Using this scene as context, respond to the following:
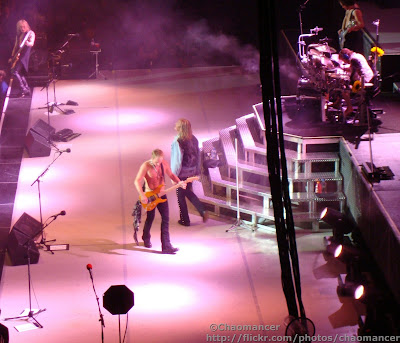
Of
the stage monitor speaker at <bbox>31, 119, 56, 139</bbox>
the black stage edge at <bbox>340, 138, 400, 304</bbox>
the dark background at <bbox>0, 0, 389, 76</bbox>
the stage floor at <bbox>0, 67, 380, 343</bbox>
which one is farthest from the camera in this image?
the dark background at <bbox>0, 0, 389, 76</bbox>

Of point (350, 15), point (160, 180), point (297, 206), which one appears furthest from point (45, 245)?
point (350, 15)

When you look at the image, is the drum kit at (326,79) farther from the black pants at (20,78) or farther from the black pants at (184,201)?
the black pants at (20,78)

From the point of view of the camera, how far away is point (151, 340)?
28.2 feet

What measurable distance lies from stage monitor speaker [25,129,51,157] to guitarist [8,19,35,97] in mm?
3434

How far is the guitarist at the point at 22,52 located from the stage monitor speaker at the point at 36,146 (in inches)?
135

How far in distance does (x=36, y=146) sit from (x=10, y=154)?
54 cm

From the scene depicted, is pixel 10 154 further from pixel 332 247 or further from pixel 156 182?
pixel 332 247

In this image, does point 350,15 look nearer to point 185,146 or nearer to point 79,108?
point 185,146

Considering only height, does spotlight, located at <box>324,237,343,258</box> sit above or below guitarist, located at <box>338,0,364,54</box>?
below

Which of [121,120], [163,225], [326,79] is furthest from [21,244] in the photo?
[121,120]

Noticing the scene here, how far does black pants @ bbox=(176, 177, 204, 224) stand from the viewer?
11328mm

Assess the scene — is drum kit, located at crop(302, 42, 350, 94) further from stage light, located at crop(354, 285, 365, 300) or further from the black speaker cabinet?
the black speaker cabinet

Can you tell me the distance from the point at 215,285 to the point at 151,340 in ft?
4.55

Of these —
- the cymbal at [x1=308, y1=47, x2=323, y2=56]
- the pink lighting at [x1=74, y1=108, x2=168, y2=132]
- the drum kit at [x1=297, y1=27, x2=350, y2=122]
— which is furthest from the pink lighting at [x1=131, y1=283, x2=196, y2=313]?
the pink lighting at [x1=74, y1=108, x2=168, y2=132]
